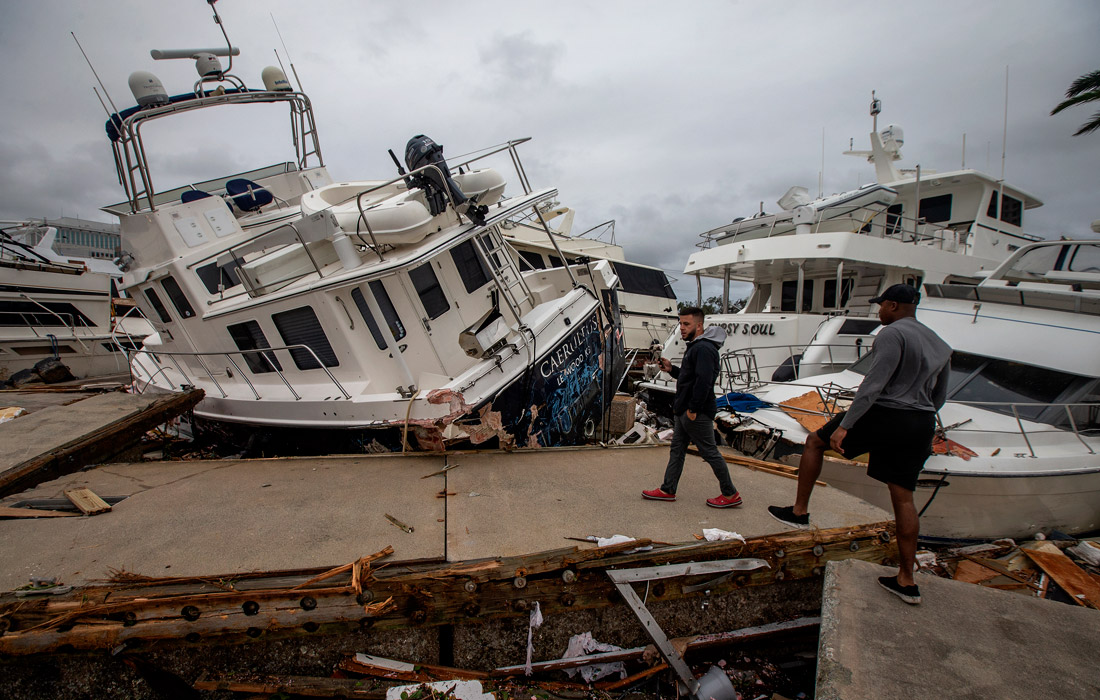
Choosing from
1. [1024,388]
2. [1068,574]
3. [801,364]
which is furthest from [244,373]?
[1024,388]

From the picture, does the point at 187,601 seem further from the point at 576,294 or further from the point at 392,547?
the point at 576,294

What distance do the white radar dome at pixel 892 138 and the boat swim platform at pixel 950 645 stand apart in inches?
572

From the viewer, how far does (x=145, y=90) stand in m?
5.99

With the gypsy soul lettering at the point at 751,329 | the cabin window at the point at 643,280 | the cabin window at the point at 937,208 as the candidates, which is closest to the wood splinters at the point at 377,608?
the gypsy soul lettering at the point at 751,329

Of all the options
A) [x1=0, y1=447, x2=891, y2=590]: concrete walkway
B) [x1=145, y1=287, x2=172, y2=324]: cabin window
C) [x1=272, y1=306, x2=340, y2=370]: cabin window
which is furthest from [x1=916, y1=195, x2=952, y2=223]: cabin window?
[x1=145, y1=287, x2=172, y2=324]: cabin window

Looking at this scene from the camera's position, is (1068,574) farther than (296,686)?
Yes

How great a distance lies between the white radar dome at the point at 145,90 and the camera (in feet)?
19.6

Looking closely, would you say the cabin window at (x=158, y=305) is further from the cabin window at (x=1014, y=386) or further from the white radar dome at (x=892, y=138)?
the white radar dome at (x=892, y=138)

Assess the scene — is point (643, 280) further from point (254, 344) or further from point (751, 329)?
point (254, 344)

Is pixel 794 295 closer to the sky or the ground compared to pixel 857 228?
closer to the ground

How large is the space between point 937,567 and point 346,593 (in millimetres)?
4741

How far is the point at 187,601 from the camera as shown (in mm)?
2320

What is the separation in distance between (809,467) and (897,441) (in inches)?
21.6

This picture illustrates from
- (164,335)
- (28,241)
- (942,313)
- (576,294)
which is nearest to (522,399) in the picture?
(576,294)
